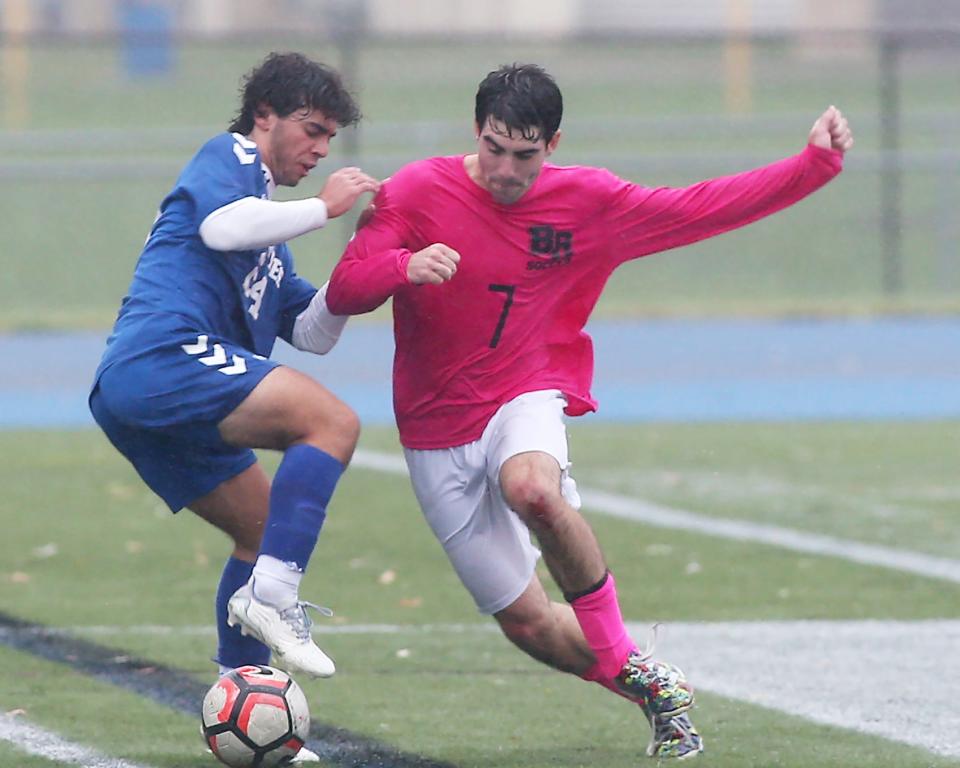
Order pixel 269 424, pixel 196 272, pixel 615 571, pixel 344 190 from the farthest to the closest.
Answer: pixel 615 571 → pixel 344 190 → pixel 196 272 → pixel 269 424

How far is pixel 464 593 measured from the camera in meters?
8.44

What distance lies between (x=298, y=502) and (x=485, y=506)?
28.5 inches

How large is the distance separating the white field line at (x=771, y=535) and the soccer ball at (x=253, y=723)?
3.96m

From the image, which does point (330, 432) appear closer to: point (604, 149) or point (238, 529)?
point (238, 529)

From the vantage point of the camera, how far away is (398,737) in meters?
5.94

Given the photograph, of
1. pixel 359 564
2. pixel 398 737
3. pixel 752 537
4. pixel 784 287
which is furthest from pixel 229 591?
pixel 784 287

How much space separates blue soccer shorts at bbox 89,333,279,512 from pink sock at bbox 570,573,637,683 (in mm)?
1105

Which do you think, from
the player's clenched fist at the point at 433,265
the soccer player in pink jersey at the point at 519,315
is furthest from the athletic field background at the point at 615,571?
the player's clenched fist at the point at 433,265

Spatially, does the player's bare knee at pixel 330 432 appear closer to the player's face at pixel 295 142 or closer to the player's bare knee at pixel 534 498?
the player's bare knee at pixel 534 498

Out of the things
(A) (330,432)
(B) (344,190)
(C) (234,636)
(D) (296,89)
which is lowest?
(C) (234,636)

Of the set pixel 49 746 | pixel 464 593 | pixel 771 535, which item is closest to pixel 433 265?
pixel 49 746

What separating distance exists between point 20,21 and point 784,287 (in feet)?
57.2

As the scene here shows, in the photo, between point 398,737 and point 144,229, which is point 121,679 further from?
point 144,229

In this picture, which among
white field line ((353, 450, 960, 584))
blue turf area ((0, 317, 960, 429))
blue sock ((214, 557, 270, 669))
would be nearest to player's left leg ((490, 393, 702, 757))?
blue sock ((214, 557, 270, 669))
